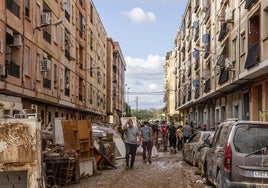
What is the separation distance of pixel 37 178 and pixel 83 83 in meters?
39.1

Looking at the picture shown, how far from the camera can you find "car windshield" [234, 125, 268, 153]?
30.5 ft

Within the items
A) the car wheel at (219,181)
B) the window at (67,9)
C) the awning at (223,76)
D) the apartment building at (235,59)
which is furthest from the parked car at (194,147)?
the window at (67,9)

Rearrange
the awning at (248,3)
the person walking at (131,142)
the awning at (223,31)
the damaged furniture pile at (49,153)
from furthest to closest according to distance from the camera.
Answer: the awning at (223,31) < the awning at (248,3) < the person walking at (131,142) < the damaged furniture pile at (49,153)

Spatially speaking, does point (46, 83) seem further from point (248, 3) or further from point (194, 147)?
point (248, 3)

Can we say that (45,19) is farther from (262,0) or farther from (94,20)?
(94,20)

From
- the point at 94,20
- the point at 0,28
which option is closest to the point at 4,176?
the point at 0,28

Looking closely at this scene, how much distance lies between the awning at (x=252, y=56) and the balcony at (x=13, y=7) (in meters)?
10.8

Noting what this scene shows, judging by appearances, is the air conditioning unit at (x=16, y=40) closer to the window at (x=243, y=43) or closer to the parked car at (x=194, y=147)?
the parked car at (x=194, y=147)

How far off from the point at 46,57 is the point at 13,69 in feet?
21.4

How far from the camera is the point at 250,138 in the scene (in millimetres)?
9406

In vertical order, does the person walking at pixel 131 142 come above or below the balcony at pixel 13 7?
below

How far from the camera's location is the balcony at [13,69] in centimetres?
2188

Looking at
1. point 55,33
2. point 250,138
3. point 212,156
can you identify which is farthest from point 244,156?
point 55,33

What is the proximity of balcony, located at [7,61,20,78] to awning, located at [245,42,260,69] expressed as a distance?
10.5m
